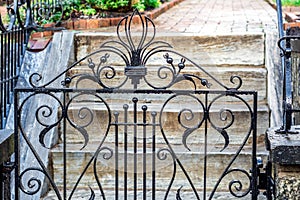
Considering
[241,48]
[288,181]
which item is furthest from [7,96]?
[288,181]

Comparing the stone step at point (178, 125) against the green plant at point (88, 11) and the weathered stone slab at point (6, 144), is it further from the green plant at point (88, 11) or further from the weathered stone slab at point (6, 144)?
the green plant at point (88, 11)

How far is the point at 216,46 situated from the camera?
411 centimetres

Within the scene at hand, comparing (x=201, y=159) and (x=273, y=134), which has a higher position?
(x=273, y=134)

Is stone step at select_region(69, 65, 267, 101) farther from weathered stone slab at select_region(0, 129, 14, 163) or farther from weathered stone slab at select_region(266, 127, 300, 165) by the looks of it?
weathered stone slab at select_region(266, 127, 300, 165)

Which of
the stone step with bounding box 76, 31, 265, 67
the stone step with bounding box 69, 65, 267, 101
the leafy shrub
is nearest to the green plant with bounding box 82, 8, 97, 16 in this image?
the leafy shrub

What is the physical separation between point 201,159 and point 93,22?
106 inches

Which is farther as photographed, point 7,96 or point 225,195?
point 7,96

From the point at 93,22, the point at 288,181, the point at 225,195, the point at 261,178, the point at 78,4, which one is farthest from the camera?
the point at 78,4

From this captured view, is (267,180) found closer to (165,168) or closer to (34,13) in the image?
(165,168)

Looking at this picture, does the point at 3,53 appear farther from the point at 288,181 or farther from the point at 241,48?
the point at 288,181

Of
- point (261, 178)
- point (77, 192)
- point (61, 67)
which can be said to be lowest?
point (77, 192)

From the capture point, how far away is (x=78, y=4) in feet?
19.9

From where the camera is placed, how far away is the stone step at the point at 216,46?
4043mm

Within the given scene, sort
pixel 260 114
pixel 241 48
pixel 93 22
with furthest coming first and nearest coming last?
pixel 93 22
pixel 241 48
pixel 260 114
